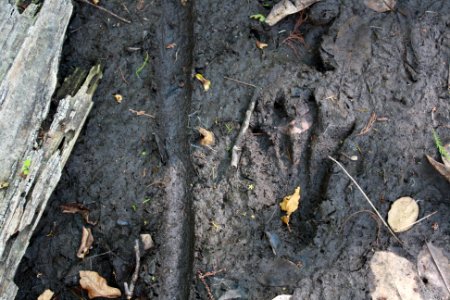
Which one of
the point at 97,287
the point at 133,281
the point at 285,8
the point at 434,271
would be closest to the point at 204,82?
the point at 285,8

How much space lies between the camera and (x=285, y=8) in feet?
12.5

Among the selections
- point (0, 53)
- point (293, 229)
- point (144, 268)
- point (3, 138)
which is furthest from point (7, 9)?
point (293, 229)

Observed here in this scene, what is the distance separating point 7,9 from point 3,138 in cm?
93

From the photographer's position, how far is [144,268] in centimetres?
358

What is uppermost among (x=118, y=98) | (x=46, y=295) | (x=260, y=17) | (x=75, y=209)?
(x=260, y=17)

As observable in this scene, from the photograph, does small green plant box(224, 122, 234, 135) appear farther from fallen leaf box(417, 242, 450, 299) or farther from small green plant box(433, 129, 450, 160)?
fallen leaf box(417, 242, 450, 299)

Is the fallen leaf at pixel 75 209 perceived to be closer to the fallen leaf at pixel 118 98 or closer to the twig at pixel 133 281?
the twig at pixel 133 281

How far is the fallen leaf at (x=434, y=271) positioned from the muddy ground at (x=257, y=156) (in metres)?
0.07

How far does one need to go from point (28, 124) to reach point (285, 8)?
6.82 feet

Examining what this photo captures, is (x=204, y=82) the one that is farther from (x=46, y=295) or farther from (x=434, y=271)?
(x=434, y=271)

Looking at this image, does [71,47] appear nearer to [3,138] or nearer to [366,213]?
[3,138]

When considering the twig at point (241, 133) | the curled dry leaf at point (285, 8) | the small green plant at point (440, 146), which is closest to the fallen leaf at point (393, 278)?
the small green plant at point (440, 146)

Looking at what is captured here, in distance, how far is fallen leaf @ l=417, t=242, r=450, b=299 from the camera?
134 inches

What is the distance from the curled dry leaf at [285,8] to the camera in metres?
3.79
